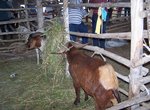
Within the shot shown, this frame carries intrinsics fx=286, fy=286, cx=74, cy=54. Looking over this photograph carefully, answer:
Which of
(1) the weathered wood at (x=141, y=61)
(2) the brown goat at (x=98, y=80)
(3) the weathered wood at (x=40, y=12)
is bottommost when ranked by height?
(2) the brown goat at (x=98, y=80)

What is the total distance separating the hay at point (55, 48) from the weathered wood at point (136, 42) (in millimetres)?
2048

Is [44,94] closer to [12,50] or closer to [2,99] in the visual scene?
[2,99]

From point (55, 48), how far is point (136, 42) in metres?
2.26

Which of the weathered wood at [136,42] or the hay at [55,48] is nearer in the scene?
the weathered wood at [136,42]

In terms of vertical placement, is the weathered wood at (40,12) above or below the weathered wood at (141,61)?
above

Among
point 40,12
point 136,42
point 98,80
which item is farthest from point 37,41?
point 136,42

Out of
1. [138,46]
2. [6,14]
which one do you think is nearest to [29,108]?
[138,46]

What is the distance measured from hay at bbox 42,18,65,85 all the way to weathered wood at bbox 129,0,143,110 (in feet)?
6.72

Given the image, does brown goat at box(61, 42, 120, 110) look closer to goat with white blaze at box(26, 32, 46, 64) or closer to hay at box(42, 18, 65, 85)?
hay at box(42, 18, 65, 85)

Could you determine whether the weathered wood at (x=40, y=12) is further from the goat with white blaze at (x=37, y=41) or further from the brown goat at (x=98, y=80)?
the brown goat at (x=98, y=80)

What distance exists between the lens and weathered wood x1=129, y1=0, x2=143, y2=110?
3.17 metres

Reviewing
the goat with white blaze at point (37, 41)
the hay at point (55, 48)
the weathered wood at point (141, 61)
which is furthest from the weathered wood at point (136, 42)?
the goat with white blaze at point (37, 41)

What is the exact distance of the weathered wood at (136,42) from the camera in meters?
3.17

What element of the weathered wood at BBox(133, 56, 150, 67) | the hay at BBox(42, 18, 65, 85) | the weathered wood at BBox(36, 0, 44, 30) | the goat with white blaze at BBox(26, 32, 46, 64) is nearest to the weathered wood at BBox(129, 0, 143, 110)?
the weathered wood at BBox(133, 56, 150, 67)
